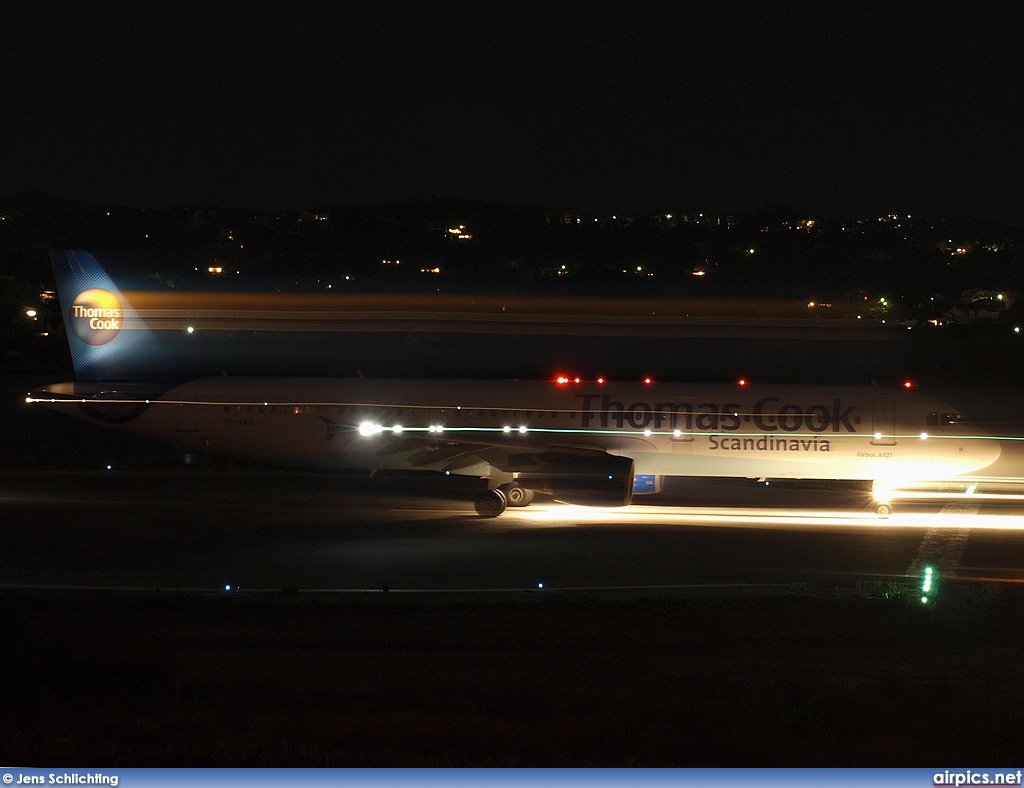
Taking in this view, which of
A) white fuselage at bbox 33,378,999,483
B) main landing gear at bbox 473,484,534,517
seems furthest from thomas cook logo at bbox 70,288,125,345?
main landing gear at bbox 473,484,534,517

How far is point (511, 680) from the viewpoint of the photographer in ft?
31.2

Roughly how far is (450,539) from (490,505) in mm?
2616

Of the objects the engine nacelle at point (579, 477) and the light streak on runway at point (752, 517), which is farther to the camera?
the engine nacelle at point (579, 477)

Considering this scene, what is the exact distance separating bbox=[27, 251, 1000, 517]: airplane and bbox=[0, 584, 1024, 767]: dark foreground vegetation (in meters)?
8.33

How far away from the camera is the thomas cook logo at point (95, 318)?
83.9 ft

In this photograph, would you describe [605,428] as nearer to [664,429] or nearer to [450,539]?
[664,429]

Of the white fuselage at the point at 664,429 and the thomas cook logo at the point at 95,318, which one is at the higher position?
the thomas cook logo at the point at 95,318

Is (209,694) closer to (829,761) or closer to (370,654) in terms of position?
(370,654)

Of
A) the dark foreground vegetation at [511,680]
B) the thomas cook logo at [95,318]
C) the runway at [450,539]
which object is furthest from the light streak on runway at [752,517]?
the thomas cook logo at [95,318]

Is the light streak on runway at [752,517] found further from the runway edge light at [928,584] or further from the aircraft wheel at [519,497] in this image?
the runway edge light at [928,584]

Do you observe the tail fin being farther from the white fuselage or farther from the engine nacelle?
the engine nacelle

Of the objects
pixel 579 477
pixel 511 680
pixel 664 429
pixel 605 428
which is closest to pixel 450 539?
pixel 579 477

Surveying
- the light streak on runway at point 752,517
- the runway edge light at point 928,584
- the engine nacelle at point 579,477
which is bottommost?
the runway edge light at point 928,584

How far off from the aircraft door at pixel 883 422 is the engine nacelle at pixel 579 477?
19.3ft
